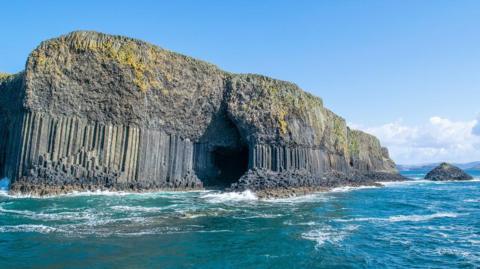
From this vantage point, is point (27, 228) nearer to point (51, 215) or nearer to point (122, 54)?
point (51, 215)

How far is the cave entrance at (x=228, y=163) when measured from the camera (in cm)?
4353


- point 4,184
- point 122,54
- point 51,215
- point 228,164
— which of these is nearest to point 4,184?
point 4,184

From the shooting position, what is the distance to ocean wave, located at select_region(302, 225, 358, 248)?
15.9 metres

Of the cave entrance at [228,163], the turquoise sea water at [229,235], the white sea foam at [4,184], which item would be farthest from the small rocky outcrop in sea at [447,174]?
the white sea foam at [4,184]

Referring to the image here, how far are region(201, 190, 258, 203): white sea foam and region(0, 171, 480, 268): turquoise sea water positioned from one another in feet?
9.64

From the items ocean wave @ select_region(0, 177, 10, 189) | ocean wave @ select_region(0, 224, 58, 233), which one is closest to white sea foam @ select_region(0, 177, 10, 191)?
ocean wave @ select_region(0, 177, 10, 189)

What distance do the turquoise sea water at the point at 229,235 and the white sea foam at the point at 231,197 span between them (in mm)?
2938

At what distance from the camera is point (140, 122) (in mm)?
35938

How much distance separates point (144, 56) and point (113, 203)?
16092 millimetres

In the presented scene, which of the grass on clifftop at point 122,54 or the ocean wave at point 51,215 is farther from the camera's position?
the grass on clifftop at point 122,54

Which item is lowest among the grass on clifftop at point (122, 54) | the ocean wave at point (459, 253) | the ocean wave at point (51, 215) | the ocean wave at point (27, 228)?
the ocean wave at point (459, 253)

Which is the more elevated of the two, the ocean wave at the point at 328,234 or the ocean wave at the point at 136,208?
the ocean wave at the point at 136,208

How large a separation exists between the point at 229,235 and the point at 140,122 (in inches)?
848

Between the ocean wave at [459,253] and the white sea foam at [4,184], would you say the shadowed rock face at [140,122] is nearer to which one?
the white sea foam at [4,184]
